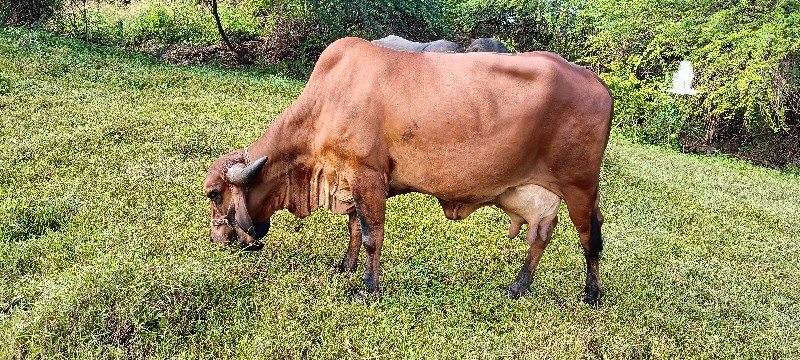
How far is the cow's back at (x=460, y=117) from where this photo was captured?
154 inches

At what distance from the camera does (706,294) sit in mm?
5082

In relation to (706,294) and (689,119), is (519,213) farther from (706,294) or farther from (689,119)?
(689,119)

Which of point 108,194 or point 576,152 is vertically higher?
point 576,152

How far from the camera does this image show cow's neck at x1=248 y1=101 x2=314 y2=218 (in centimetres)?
422

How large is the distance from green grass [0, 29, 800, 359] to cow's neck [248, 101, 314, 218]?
0.48 metres

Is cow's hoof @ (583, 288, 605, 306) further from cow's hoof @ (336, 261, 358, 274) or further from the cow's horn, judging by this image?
the cow's horn

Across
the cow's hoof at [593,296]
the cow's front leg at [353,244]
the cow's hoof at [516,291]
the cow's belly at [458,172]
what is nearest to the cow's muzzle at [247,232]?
the cow's front leg at [353,244]

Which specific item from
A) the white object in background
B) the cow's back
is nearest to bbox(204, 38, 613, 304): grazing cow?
the cow's back

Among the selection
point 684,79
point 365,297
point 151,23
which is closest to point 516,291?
point 365,297

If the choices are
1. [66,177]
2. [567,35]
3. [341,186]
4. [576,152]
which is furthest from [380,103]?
[567,35]

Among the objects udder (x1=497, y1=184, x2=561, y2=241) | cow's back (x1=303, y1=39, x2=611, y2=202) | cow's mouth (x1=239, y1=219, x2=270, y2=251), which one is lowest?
cow's mouth (x1=239, y1=219, x2=270, y2=251)

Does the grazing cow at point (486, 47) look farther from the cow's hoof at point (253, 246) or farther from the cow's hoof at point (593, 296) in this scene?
the cow's hoof at point (253, 246)

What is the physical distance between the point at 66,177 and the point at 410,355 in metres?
3.81

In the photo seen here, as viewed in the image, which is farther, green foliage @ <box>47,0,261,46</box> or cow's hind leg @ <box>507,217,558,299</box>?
green foliage @ <box>47,0,261,46</box>
